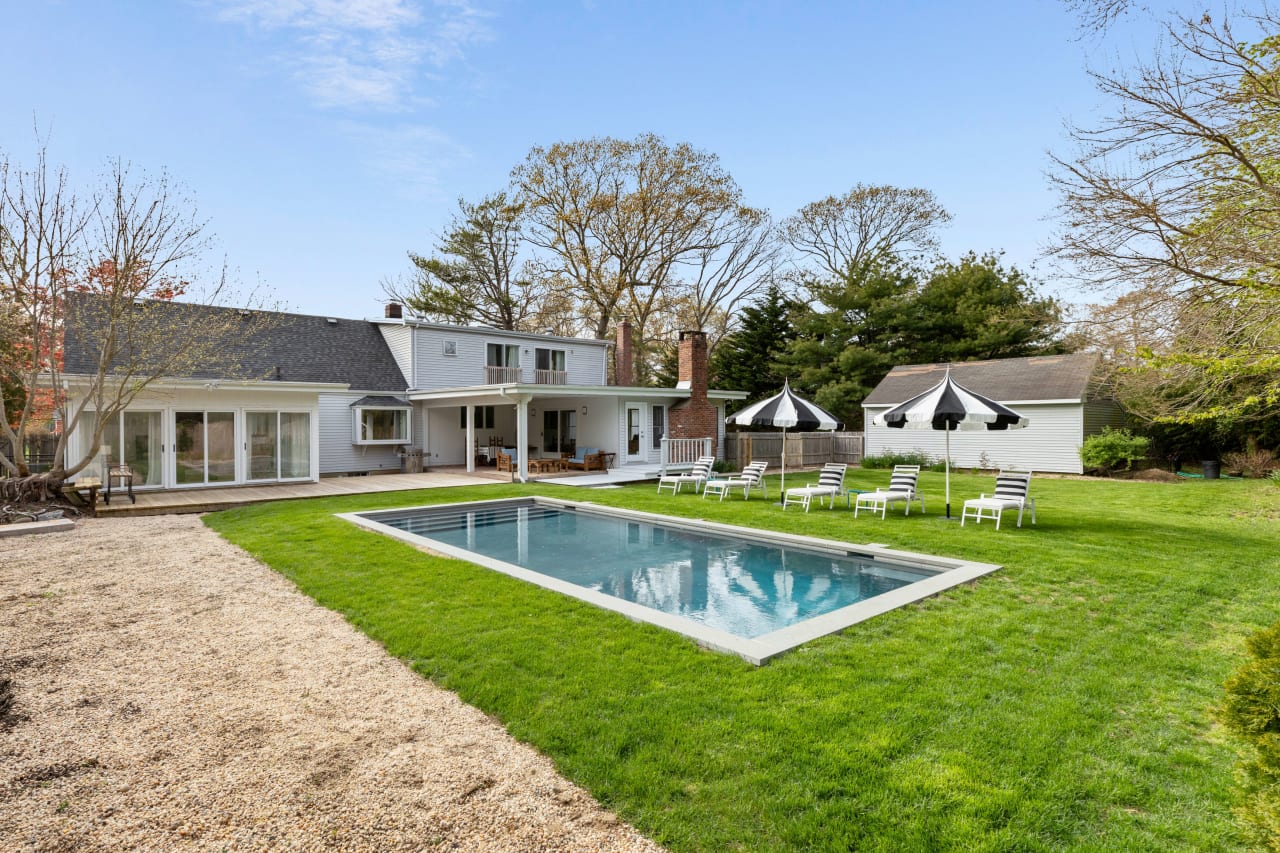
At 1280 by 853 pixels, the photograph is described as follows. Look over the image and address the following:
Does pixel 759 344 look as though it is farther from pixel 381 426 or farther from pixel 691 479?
pixel 381 426

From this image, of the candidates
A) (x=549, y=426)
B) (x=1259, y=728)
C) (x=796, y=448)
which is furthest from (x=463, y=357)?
(x=1259, y=728)

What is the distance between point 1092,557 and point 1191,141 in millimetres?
4668

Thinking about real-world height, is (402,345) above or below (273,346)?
above

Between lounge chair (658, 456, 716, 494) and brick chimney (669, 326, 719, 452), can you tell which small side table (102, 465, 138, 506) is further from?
brick chimney (669, 326, 719, 452)

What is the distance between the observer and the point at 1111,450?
59.8 ft

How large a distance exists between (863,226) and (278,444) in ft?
93.0

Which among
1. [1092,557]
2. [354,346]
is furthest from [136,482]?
[1092,557]

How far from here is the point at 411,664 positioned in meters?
4.72

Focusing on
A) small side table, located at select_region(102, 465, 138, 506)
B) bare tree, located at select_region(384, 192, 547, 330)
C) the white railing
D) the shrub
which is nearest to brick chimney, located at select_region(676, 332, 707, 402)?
the white railing

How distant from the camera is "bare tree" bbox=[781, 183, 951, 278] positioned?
31938 mm

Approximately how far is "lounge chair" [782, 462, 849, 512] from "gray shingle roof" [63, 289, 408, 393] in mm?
12803

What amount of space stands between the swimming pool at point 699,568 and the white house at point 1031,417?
1230 centimetres

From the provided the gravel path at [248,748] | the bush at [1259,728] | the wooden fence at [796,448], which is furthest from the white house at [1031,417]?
the gravel path at [248,748]

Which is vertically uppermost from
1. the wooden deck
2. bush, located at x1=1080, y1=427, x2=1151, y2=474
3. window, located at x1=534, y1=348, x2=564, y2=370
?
window, located at x1=534, y1=348, x2=564, y2=370
